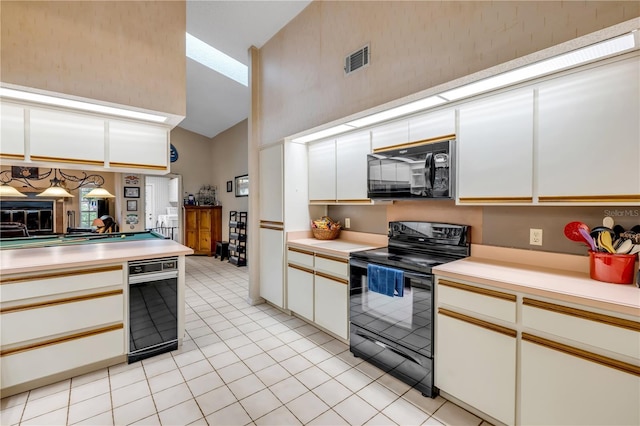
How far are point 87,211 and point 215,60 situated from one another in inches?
120

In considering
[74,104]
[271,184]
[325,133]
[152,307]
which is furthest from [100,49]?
[152,307]

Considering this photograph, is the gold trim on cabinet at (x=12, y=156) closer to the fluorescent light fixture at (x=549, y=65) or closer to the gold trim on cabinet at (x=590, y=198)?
the fluorescent light fixture at (x=549, y=65)

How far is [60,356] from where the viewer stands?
2.11 m

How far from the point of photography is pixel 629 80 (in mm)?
1454

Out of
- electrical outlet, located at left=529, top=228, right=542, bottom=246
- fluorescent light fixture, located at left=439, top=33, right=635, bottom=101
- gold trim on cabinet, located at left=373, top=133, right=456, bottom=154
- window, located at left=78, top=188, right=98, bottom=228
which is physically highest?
fluorescent light fixture, located at left=439, top=33, right=635, bottom=101

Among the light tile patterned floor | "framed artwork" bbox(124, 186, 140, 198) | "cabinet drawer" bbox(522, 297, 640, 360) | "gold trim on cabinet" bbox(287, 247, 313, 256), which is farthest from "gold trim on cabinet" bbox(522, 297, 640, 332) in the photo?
"framed artwork" bbox(124, 186, 140, 198)

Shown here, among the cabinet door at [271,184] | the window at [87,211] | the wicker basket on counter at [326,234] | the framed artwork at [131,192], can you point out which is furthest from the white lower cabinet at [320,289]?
Result: the framed artwork at [131,192]

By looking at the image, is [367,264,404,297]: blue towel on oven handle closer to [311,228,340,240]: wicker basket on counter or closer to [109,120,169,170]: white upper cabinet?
[311,228,340,240]: wicker basket on counter

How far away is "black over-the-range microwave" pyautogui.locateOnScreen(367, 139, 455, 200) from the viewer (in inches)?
85.0

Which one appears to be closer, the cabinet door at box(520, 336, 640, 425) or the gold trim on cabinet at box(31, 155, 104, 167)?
the cabinet door at box(520, 336, 640, 425)

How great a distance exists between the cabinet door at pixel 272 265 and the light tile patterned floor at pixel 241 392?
698 millimetres

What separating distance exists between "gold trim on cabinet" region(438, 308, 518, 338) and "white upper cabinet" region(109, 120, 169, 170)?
10.0 ft

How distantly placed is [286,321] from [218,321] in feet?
2.65

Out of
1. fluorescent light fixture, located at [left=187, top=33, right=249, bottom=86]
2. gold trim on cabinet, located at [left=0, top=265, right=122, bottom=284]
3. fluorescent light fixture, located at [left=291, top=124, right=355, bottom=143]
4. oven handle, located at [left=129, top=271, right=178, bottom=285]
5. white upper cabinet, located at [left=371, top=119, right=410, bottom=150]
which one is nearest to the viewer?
gold trim on cabinet, located at [left=0, top=265, right=122, bottom=284]
